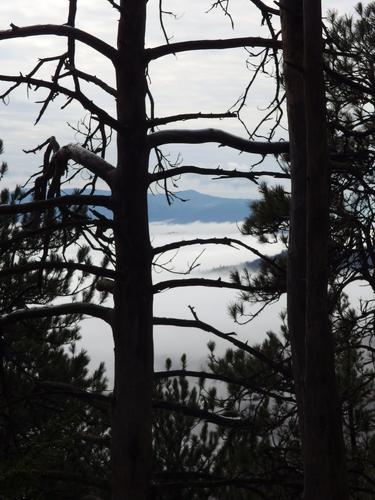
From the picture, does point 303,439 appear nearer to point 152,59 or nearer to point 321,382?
point 321,382

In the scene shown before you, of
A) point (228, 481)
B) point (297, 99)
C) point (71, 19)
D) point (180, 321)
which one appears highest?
point (71, 19)

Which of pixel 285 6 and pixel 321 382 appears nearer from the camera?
pixel 321 382

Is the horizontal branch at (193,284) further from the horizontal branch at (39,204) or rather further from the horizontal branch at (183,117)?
the horizontal branch at (183,117)

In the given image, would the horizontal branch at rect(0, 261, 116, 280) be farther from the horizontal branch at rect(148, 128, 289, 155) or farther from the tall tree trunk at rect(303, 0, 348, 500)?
the tall tree trunk at rect(303, 0, 348, 500)

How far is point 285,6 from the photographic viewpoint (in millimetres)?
3303

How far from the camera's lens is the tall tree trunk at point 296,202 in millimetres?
3135

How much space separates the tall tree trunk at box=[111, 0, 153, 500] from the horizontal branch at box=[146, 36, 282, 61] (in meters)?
0.08

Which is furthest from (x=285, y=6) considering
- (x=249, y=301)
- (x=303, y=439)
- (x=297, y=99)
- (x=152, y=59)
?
(x=249, y=301)

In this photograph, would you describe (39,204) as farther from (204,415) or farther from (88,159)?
(204,415)

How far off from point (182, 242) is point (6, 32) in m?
1.35

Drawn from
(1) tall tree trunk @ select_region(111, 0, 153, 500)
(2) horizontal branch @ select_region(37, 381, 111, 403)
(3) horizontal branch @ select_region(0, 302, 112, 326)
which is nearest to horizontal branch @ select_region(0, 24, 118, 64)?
(1) tall tree trunk @ select_region(111, 0, 153, 500)

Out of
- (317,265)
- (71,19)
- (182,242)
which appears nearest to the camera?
(317,265)

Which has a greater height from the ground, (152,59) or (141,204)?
(152,59)

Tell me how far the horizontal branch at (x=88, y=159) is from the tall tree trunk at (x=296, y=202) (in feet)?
3.35
